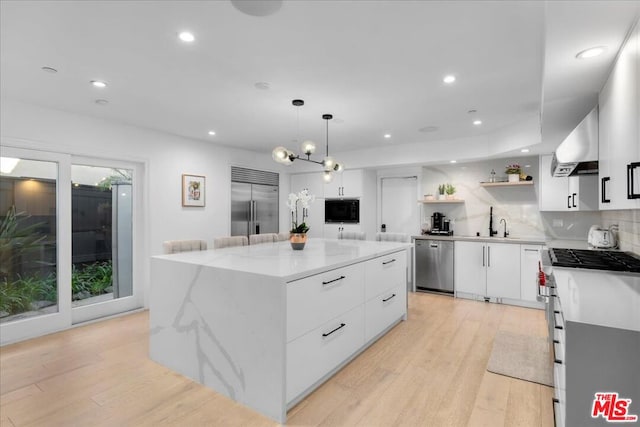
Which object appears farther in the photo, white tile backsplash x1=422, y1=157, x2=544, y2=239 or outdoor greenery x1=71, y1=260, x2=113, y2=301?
white tile backsplash x1=422, y1=157, x2=544, y2=239

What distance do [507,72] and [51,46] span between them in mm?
3425

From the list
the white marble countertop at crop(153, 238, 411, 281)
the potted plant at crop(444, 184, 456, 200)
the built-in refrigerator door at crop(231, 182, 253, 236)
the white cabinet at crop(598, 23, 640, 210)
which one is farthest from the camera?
the built-in refrigerator door at crop(231, 182, 253, 236)

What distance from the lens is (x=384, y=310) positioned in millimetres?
3355

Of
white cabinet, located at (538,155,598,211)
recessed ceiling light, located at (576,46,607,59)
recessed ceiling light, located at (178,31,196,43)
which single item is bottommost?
white cabinet, located at (538,155,598,211)

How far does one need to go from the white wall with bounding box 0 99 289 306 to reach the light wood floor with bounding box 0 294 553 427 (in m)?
1.67

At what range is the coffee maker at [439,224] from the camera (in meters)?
5.51

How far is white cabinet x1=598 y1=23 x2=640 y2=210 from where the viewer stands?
1.54m

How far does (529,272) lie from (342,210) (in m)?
3.11

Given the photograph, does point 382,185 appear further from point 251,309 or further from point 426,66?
point 251,309

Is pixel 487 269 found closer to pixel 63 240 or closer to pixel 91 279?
pixel 91 279

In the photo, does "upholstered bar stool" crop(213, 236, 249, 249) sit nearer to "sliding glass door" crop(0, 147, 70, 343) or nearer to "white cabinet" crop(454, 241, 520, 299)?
"sliding glass door" crop(0, 147, 70, 343)

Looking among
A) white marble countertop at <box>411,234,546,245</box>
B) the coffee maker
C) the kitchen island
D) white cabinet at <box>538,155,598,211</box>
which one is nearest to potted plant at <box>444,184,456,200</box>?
the coffee maker

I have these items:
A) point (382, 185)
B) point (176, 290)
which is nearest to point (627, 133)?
point (176, 290)

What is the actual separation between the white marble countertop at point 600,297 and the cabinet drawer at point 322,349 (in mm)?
1460
